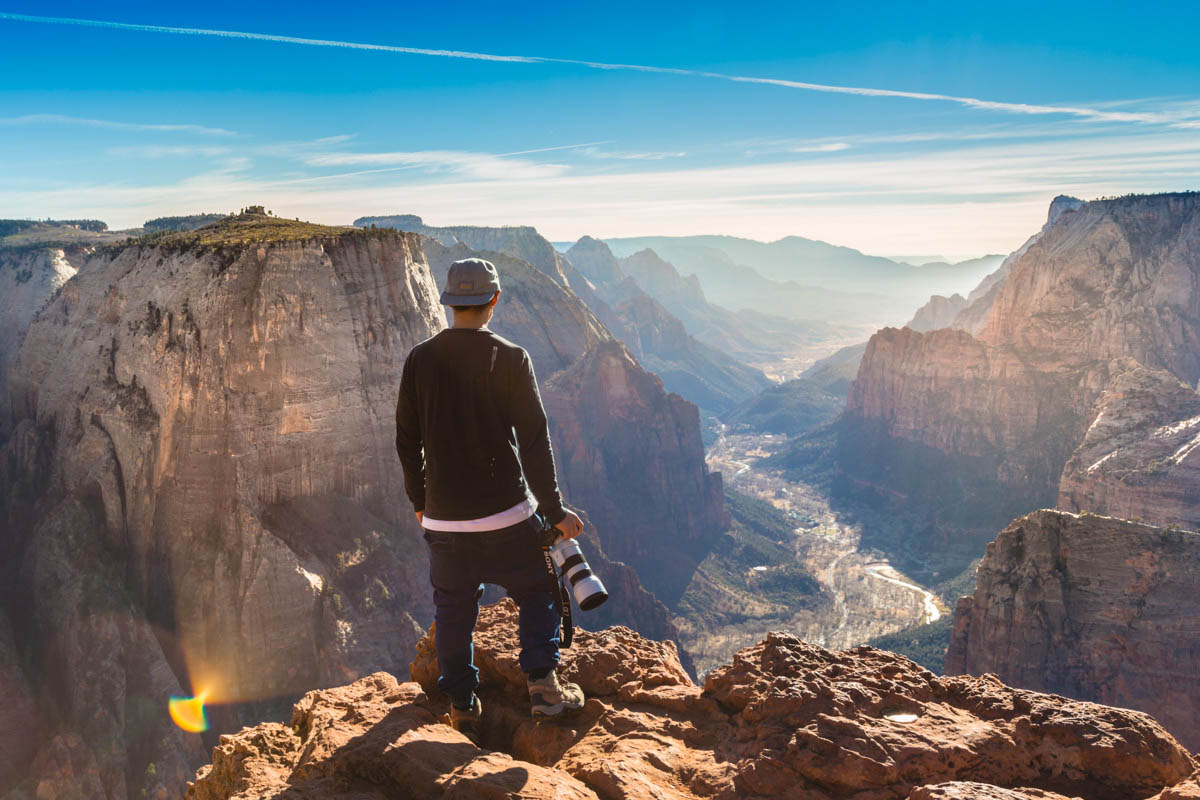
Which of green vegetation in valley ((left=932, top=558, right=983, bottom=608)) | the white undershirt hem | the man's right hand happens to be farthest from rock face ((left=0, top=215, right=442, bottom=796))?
green vegetation in valley ((left=932, top=558, right=983, bottom=608))

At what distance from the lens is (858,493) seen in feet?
401

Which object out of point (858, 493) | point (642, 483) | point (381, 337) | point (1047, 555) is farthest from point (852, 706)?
point (858, 493)

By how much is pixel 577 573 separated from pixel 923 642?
6130 cm

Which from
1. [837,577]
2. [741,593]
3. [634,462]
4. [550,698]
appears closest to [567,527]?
[550,698]

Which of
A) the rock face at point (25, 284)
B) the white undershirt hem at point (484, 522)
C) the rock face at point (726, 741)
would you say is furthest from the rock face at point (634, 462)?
the white undershirt hem at point (484, 522)

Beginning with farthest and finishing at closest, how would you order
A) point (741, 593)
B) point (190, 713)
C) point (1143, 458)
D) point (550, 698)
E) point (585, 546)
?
1. point (741, 593)
2. point (585, 546)
3. point (1143, 458)
4. point (190, 713)
5. point (550, 698)

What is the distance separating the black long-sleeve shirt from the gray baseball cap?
267mm

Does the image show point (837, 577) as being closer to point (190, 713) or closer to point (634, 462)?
point (634, 462)

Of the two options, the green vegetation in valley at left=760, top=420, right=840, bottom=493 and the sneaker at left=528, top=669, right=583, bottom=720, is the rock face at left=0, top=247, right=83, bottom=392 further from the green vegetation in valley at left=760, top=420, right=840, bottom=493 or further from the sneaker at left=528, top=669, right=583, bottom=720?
the green vegetation in valley at left=760, top=420, right=840, bottom=493

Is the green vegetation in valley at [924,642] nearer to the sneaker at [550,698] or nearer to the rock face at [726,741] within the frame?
the rock face at [726,741]

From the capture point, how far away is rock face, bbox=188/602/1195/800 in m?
6.18

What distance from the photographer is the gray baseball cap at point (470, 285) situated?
22.2 ft

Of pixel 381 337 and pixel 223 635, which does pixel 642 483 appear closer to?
pixel 381 337

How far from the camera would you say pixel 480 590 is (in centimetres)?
761
